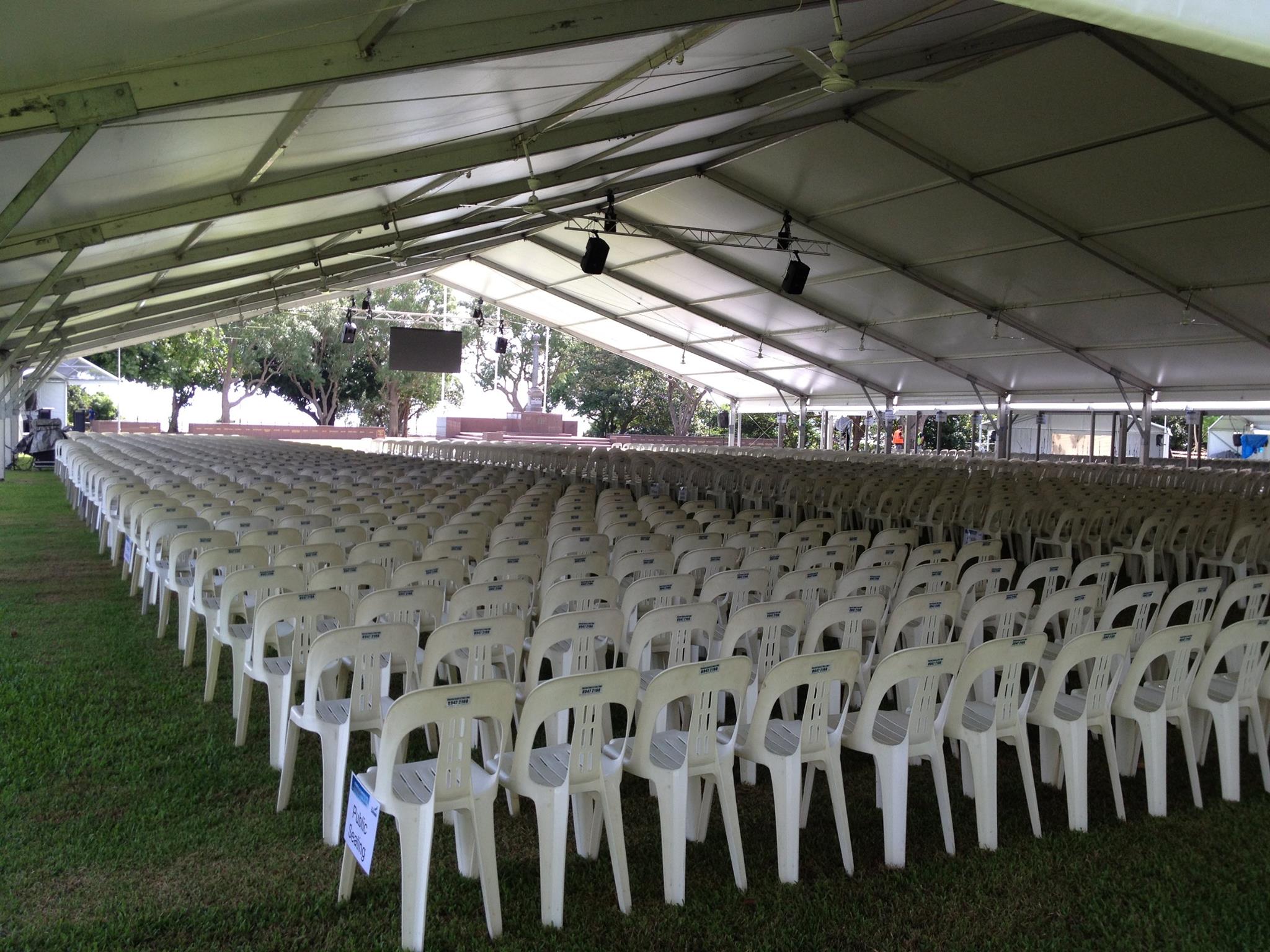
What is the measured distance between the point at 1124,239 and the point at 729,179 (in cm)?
735

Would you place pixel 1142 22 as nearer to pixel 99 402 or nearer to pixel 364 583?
pixel 364 583

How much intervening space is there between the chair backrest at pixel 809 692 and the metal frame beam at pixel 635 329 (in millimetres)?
24677

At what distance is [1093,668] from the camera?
3869mm

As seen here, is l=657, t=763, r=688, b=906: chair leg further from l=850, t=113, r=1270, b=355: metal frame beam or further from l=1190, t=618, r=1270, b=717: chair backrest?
l=850, t=113, r=1270, b=355: metal frame beam

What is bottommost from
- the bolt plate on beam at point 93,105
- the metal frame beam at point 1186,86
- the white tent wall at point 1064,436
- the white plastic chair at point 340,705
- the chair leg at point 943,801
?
the chair leg at point 943,801

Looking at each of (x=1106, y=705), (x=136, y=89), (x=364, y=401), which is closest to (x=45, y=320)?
(x=136, y=89)

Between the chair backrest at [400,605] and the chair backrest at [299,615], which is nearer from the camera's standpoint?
the chair backrest at [299,615]

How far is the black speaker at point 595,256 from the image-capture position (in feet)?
52.9

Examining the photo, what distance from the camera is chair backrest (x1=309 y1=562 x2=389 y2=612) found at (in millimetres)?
4887

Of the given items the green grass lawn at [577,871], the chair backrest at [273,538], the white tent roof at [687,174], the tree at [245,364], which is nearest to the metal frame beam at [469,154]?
the white tent roof at [687,174]

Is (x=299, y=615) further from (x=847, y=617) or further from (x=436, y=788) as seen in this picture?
(x=847, y=617)

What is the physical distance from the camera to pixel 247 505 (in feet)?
26.2

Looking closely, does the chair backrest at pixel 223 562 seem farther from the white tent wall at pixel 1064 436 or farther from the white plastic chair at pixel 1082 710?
the white tent wall at pixel 1064 436

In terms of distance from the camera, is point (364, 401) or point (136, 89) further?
point (364, 401)
